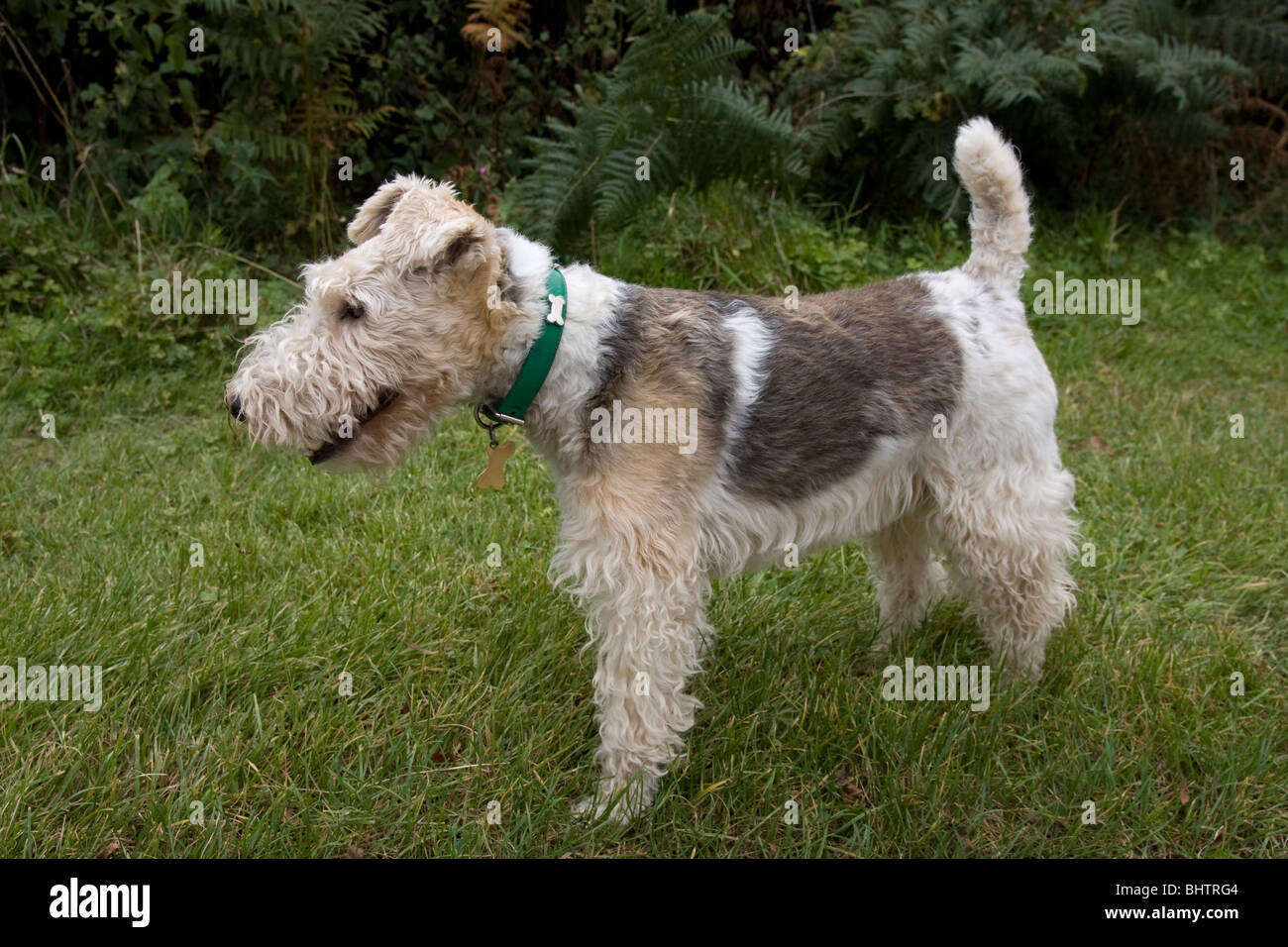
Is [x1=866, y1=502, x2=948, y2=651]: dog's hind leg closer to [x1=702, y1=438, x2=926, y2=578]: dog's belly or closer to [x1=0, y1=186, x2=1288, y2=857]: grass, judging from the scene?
[x1=0, y1=186, x2=1288, y2=857]: grass

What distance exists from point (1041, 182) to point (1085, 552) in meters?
5.49

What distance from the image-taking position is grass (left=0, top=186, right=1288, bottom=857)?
3121 millimetres

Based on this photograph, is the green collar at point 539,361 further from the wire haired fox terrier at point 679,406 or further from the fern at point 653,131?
the fern at point 653,131

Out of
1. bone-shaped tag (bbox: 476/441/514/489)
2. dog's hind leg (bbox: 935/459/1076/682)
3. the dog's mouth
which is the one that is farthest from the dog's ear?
dog's hind leg (bbox: 935/459/1076/682)

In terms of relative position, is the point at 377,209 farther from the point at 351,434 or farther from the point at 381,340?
the point at 351,434

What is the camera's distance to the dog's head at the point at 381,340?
9.36 feet

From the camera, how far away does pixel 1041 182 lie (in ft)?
29.3

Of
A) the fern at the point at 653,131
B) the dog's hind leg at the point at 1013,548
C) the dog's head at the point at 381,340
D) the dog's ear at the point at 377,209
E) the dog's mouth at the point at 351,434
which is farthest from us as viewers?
the fern at the point at 653,131

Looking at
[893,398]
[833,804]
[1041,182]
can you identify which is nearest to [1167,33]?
[1041,182]

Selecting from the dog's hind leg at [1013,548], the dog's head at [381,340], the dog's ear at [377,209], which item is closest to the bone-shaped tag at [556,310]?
the dog's head at [381,340]

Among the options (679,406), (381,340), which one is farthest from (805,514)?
(381,340)

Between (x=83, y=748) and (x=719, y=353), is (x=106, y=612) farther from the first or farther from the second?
(x=719, y=353)

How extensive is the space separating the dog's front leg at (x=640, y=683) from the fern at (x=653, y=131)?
12.1ft

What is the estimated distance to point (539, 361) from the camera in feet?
9.91
